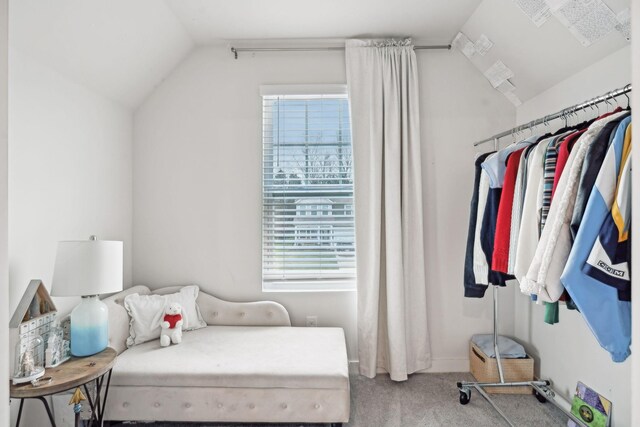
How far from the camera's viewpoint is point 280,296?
2.62 m

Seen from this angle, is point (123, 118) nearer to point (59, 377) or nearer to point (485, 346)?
point (59, 377)

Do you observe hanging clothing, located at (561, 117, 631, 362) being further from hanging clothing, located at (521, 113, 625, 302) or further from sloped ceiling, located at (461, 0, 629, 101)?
sloped ceiling, located at (461, 0, 629, 101)

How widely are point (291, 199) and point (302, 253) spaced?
44cm

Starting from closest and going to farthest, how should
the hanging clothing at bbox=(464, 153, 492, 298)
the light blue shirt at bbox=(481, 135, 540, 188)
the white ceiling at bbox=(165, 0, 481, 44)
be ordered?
the light blue shirt at bbox=(481, 135, 540, 188) → the hanging clothing at bbox=(464, 153, 492, 298) → the white ceiling at bbox=(165, 0, 481, 44)

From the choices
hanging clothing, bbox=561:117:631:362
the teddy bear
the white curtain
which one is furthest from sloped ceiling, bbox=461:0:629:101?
the teddy bear

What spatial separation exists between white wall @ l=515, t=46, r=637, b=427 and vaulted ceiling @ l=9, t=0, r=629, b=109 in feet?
0.26

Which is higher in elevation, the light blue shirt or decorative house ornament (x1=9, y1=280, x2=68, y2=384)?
the light blue shirt

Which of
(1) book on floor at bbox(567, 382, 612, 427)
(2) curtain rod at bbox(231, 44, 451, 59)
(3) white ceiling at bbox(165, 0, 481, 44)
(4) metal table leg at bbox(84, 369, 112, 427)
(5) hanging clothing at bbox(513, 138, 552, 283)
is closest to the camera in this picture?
(5) hanging clothing at bbox(513, 138, 552, 283)

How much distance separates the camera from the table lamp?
1598 millimetres

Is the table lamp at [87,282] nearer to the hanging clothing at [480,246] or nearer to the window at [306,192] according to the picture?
the window at [306,192]

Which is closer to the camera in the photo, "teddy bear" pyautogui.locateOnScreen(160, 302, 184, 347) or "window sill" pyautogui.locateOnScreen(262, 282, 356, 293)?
"teddy bear" pyautogui.locateOnScreen(160, 302, 184, 347)

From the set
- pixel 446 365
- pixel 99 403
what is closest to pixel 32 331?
pixel 99 403

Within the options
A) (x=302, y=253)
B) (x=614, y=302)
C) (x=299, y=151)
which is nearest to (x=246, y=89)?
(x=299, y=151)

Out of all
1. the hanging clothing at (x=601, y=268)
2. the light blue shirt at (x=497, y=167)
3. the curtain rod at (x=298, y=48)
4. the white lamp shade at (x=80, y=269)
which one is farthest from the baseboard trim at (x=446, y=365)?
the curtain rod at (x=298, y=48)
